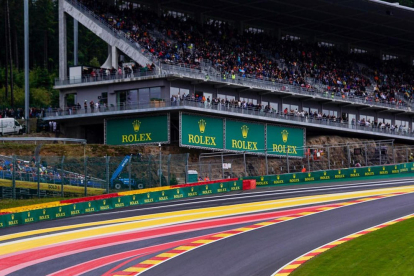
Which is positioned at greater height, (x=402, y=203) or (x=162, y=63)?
(x=162, y=63)

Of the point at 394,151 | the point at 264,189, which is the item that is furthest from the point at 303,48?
the point at 264,189

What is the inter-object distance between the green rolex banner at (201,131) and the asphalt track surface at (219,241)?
19190 mm

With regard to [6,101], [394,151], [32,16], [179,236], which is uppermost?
[32,16]

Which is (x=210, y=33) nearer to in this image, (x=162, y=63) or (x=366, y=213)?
(x=162, y=63)

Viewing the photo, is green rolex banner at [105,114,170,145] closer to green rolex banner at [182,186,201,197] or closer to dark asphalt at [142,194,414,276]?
green rolex banner at [182,186,201,197]

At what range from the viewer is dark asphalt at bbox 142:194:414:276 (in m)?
20.4

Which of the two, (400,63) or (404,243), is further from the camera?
(400,63)

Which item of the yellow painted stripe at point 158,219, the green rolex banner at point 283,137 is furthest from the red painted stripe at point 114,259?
the green rolex banner at point 283,137

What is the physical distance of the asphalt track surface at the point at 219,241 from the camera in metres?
21.0

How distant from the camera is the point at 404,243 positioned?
2131 cm

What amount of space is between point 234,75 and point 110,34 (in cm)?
1056

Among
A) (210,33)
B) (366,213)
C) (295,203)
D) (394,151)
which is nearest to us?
(366,213)

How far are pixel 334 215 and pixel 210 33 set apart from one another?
4046 centimetres

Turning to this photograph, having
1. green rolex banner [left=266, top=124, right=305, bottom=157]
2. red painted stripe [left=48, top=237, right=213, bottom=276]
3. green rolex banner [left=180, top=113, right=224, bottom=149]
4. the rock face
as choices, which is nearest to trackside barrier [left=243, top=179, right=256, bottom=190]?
the rock face
